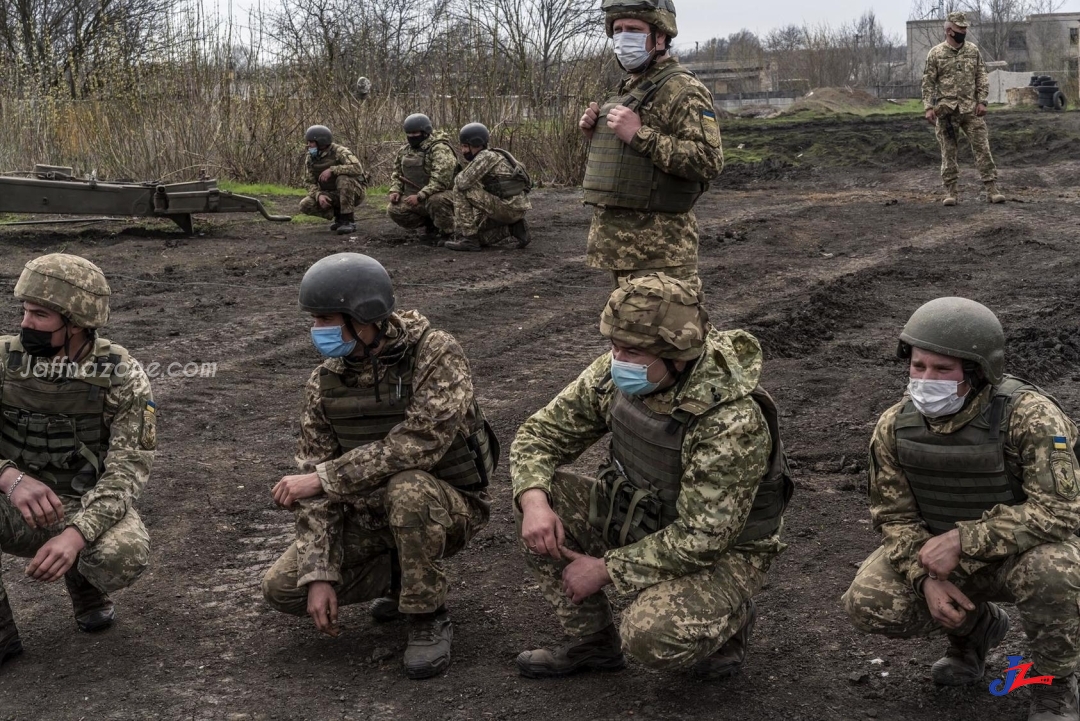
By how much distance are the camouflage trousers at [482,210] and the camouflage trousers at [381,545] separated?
7930 mm

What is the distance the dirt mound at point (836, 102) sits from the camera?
3161 centimetres

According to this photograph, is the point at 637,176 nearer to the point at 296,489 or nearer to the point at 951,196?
the point at 296,489

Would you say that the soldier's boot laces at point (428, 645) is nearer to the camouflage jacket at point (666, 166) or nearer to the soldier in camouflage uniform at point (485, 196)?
the camouflage jacket at point (666, 166)

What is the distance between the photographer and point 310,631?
4.06 metres

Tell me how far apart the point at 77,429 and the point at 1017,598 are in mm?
2925

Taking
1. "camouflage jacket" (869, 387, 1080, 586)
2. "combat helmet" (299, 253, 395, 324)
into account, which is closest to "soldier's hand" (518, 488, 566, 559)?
"combat helmet" (299, 253, 395, 324)

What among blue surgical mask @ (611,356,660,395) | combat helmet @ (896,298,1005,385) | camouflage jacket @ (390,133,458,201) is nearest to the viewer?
combat helmet @ (896,298,1005,385)

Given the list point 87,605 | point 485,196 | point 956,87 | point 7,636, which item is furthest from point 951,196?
point 7,636

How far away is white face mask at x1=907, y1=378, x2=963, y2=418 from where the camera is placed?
3.23 m

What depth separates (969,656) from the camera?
11.2 feet

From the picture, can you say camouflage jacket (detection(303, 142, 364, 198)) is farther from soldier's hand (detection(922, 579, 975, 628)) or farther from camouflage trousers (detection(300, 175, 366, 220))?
soldier's hand (detection(922, 579, 975, 628))

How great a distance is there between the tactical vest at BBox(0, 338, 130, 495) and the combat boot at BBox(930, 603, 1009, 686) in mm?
2710

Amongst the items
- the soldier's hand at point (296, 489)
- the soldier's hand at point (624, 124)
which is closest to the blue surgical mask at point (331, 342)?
the soldier's hand at point (296, 489)

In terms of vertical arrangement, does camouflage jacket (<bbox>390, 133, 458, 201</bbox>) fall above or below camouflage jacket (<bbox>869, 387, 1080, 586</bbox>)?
above
